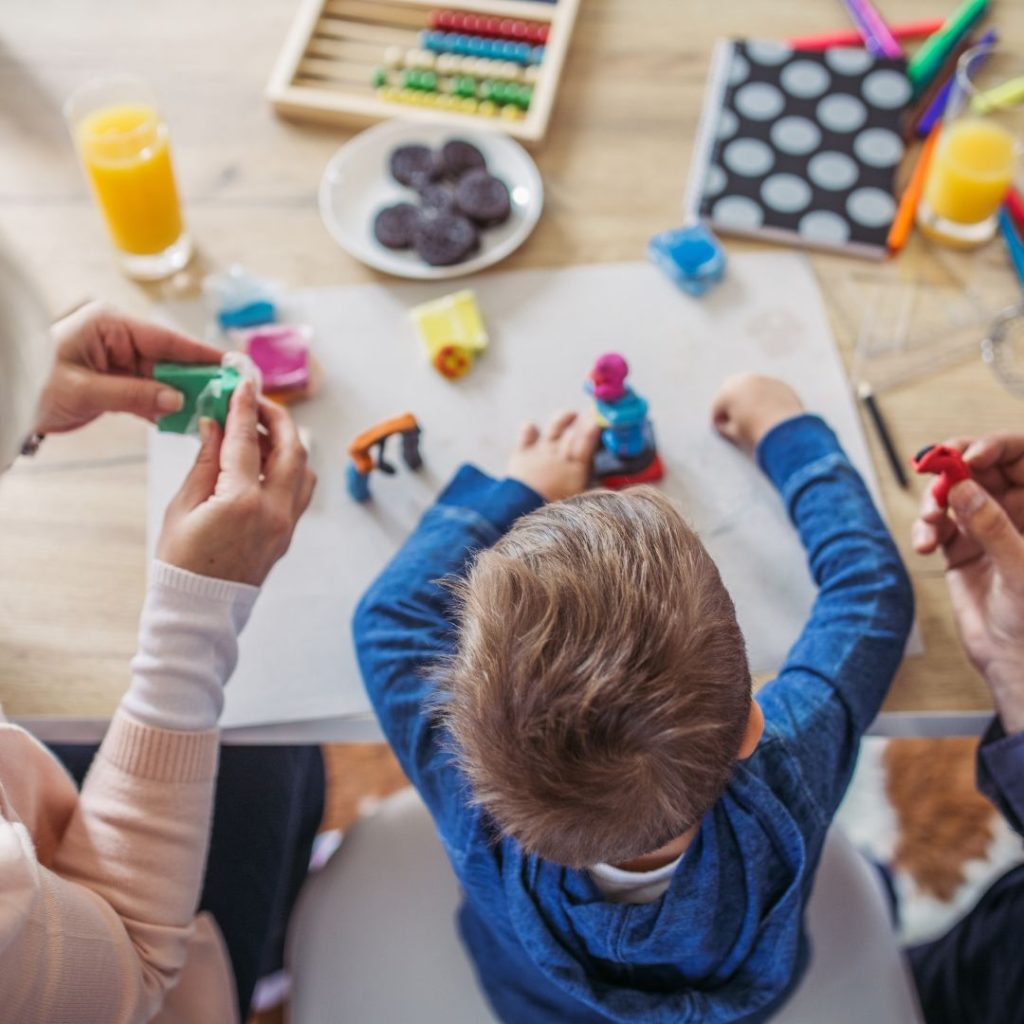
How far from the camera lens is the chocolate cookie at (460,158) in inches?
39.6

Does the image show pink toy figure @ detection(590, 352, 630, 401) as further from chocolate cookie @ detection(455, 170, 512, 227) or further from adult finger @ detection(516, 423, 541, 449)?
chocolate cookie @ detection(455, 170, 512, 227)

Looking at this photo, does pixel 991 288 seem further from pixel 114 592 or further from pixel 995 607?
pixel 114 592

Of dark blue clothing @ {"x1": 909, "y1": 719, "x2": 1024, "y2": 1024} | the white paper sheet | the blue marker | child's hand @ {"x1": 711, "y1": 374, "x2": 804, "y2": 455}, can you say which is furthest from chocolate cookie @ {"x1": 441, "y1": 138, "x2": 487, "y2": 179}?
dark blue clothing @ {"x1": 909, "y1": 719, "x2": 1024, "y2": 1024}

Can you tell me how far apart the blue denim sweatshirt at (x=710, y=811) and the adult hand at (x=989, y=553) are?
4cm

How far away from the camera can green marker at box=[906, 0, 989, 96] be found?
40.8 inches

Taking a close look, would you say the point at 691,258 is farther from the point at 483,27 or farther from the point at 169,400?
the point at 169,400

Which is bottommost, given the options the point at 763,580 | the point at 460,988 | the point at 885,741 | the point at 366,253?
the point at 885,741

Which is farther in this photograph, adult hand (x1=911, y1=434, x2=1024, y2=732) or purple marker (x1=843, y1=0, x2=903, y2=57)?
purple marker (x1=843, y1=0, x2=903, y2=57)

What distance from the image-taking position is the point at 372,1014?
2.56 ft

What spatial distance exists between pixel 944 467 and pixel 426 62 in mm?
649

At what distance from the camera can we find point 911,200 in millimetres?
978

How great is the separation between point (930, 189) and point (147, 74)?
2.51 ft

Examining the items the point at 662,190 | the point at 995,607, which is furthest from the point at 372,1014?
the point at 662,190

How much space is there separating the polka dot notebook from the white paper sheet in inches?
1.8
